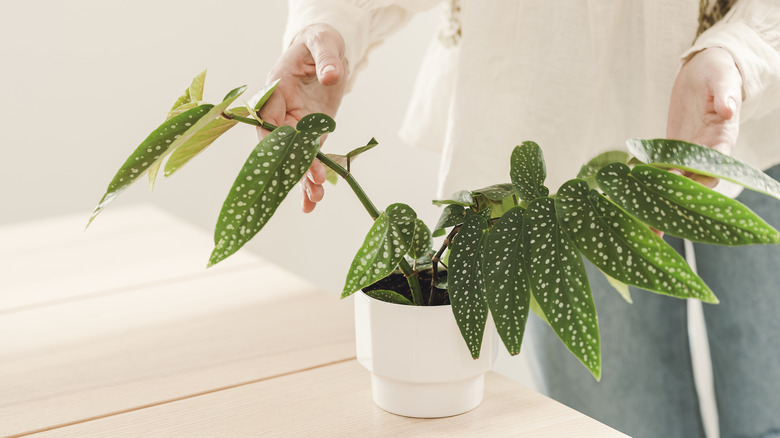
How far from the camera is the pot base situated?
0.53 metres

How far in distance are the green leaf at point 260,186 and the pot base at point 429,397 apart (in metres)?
0.17

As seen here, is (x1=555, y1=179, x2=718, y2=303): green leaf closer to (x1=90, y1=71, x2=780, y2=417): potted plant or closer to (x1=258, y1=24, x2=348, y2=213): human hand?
(x1=90, y1=71, x2=780, y2=417): potted plant

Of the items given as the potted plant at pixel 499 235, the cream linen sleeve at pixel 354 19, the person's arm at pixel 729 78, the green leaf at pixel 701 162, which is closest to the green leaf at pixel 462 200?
the potted plant at pixel 499 235

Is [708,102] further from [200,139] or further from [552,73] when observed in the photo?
[200,139]

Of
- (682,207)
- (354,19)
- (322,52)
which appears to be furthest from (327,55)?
(682,207)

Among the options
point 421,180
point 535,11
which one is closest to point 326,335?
point 535,11

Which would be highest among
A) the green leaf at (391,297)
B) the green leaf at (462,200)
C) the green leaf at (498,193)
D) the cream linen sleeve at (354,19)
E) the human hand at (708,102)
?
the cream linen sleeve at (354,19)

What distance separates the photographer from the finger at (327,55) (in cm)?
63

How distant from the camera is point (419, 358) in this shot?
51cm

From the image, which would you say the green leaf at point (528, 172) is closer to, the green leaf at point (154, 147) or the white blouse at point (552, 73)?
the green leaf at point (154, 147)

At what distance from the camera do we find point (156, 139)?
450 millimetres

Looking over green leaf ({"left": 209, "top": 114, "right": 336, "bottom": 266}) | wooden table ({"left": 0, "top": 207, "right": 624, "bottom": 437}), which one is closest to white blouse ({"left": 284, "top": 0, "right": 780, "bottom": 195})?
wooden table ({"left": 0, "top": 207, "right": 624, "bottom": 437})

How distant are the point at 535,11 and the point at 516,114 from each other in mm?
115

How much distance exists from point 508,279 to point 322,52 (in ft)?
1.08
